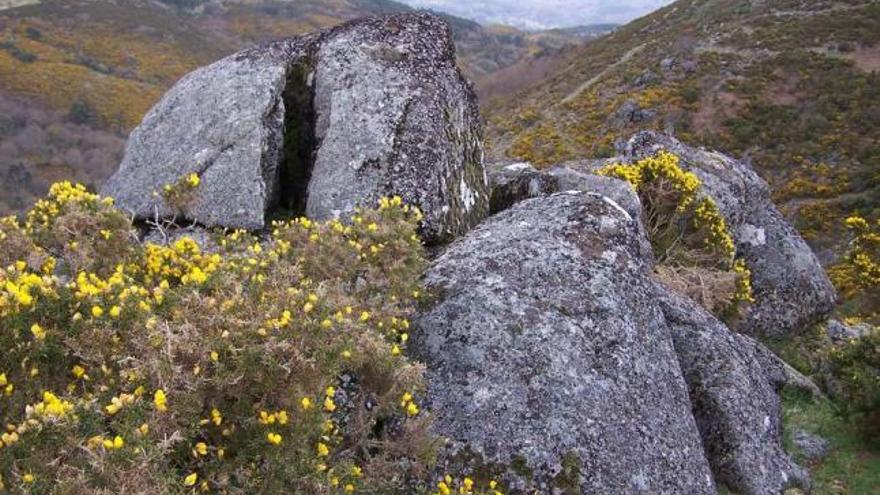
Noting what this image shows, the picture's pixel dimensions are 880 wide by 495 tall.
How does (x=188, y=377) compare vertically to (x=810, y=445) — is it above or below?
above

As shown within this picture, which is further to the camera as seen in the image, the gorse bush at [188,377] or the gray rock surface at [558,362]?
the gray rock surface at [558,362]

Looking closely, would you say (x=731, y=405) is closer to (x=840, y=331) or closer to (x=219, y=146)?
(x=219, y=146)

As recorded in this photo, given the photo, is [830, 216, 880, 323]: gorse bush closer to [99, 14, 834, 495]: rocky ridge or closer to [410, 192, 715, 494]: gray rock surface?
[99, 14, 834, 495]: rocky ridge

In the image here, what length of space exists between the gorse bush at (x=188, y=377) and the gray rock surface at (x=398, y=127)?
136 inches

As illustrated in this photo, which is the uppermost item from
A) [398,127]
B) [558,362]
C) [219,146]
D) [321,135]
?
[398,127]

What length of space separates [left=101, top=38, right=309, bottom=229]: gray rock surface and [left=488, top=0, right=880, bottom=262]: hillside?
3235 cm

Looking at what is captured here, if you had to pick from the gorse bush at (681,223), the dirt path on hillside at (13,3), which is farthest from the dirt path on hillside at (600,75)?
the dirt path on hillside at (13,3)

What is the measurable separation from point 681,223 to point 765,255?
374cm

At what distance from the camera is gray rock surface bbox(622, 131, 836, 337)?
1684cm

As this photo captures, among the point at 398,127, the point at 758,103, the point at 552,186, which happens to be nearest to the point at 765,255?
the point at 552,186

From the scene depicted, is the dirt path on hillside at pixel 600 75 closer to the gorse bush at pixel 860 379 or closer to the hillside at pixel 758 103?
the hillside at pixel 758 103

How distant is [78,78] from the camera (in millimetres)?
133250

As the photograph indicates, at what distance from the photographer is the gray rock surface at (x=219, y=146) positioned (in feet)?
32.6

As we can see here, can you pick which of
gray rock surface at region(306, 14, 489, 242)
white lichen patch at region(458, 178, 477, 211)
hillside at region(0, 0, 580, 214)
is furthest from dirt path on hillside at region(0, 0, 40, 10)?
white lichen patch at region(458, 178, 477, 211)
